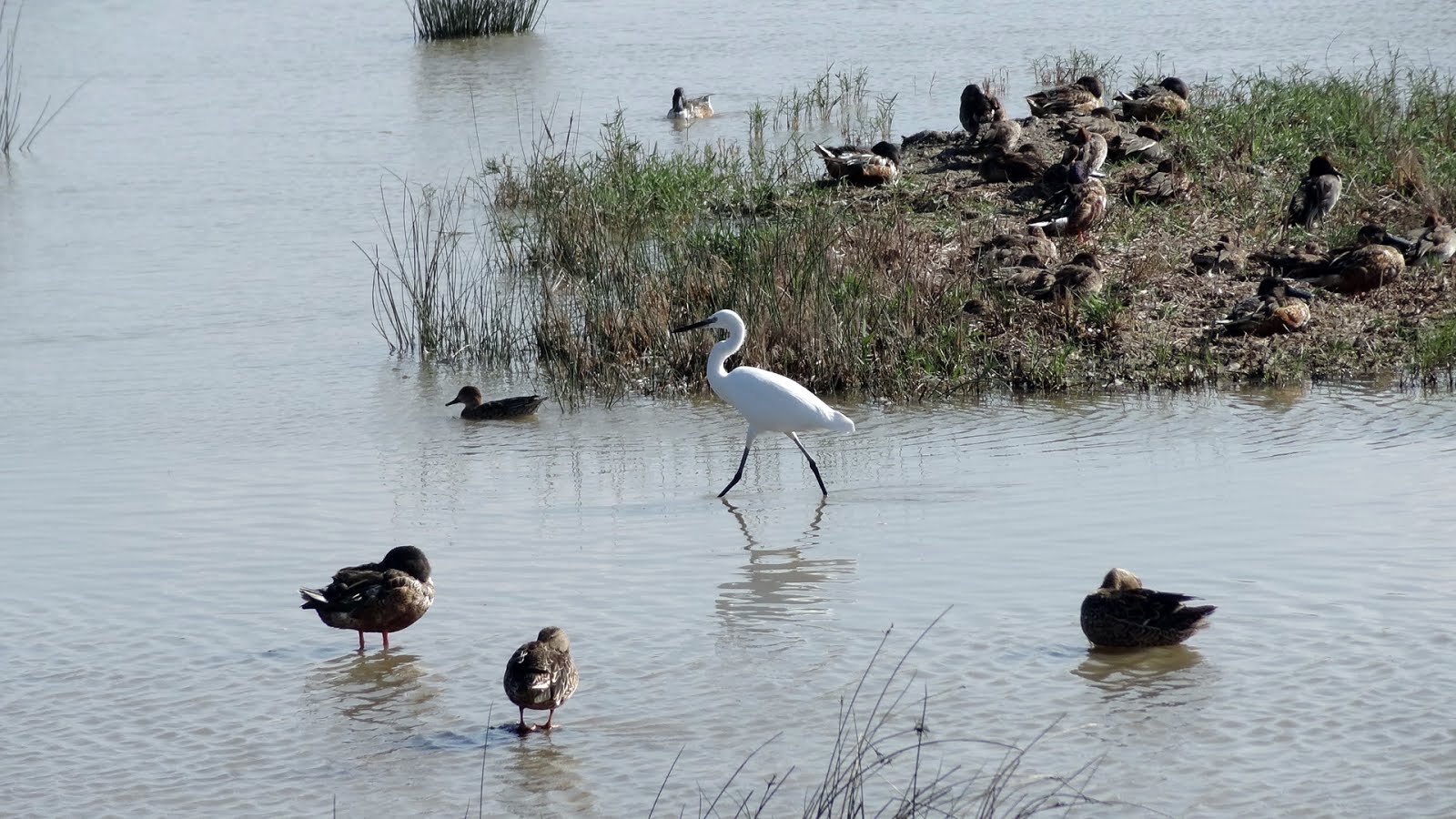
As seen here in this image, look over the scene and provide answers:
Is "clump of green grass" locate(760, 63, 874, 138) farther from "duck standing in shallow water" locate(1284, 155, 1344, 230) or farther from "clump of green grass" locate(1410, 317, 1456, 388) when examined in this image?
"clump of green grass" locate(1410, 317, 1456, 388)

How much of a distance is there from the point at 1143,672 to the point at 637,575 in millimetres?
2408

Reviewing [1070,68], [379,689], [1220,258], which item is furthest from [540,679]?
[1070,68]

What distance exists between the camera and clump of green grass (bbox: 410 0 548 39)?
1388 inches

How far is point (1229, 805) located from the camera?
5.15 meters

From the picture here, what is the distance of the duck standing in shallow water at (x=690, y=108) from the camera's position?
23875 millimetres

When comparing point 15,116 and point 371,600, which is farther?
point 15,116

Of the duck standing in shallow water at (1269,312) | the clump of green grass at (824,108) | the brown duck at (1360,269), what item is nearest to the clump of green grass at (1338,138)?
the brown duck at (1360,269)

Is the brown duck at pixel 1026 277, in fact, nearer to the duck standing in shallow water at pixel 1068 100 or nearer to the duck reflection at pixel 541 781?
the duck standing in shallow water at pixel 1068 100

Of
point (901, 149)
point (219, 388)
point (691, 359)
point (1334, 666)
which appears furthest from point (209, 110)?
point (1334, 666)

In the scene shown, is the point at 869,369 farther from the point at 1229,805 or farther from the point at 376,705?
the point at 1229,805

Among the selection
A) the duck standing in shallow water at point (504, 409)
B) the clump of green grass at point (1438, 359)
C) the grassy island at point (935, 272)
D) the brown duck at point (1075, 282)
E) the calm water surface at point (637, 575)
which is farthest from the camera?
the brown duck at point (1075, 282)

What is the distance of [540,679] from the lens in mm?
5676

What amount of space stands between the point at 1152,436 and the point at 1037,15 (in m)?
26.2

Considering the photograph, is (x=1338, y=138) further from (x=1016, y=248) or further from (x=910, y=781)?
(x=910, y=781)
